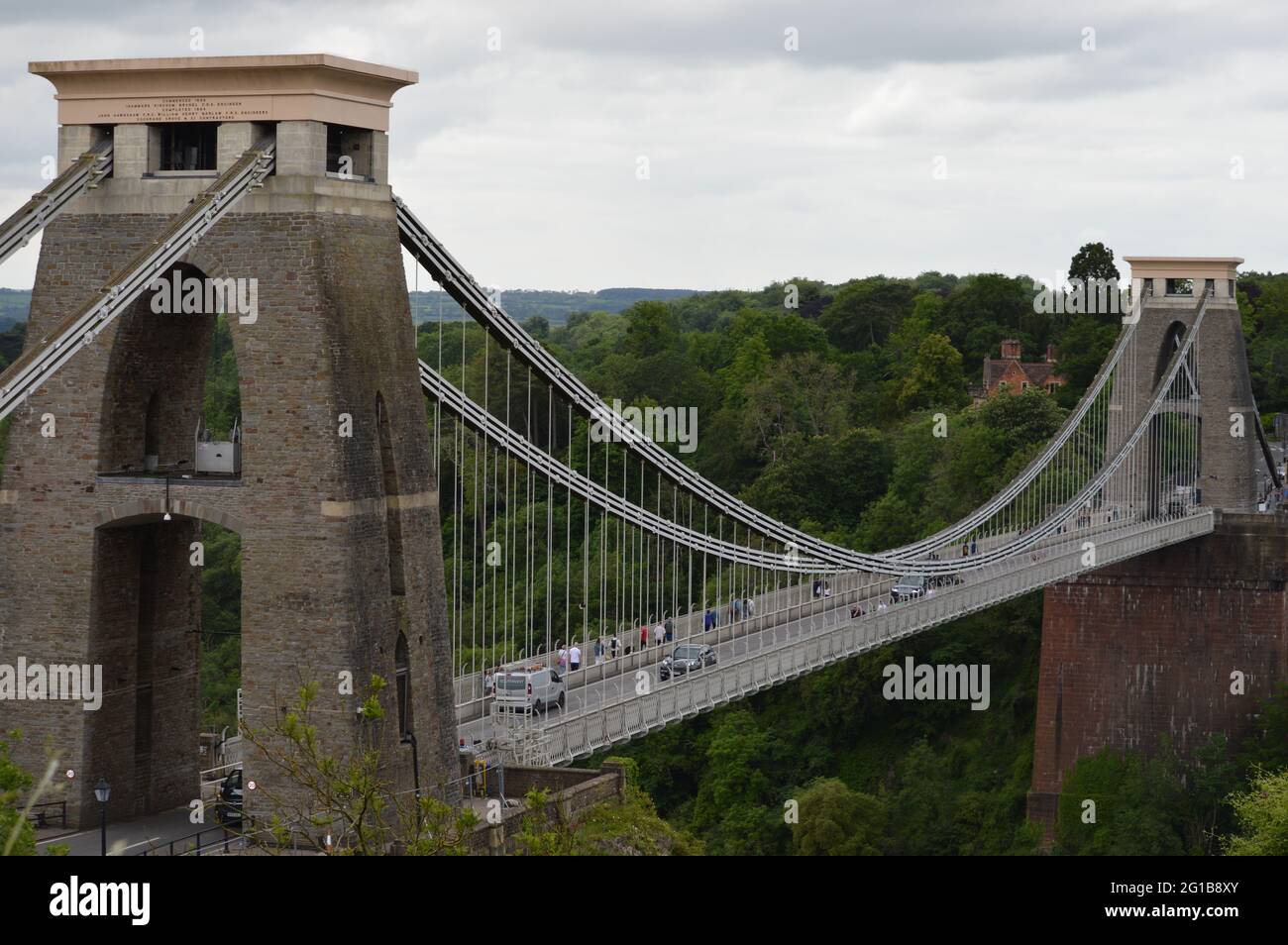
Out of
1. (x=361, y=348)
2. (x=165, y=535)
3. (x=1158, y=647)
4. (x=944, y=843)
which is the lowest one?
(x=944, y=843)

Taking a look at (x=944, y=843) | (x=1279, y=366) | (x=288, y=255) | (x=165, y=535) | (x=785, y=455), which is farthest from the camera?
(x=1279, y=366)

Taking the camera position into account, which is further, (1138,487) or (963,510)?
(963,510)

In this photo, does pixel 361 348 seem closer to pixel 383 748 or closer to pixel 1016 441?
pixel 383 748

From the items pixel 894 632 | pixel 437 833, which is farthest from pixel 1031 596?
pixel 437 833

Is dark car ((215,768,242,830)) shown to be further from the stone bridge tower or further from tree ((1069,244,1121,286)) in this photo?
tree ((1069,244,1121,286))

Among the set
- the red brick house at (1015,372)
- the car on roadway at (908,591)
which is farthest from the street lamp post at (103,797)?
the red brick house at (1015,372)

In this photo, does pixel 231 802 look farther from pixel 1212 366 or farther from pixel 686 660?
pixel 1212 366

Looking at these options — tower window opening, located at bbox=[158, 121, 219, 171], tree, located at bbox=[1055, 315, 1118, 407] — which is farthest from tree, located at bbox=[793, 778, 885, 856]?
tower window opening, located at bbox=[158, 121, 219, 171]
